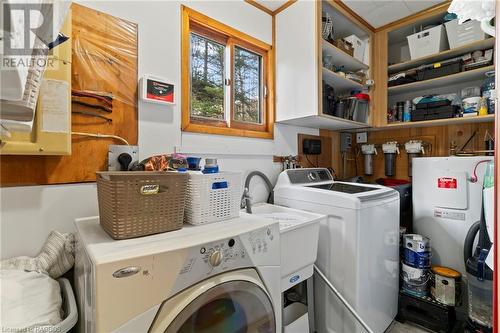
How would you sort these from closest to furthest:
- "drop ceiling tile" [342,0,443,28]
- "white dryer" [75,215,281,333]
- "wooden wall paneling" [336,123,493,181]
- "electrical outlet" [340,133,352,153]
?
"white dryer" [75,215,281,333] → "drop ceiling tile" [342,0,443,28] → "wooden wall paneling" [336,123,493,181] → "electrical outlet" [340,133,352,153]

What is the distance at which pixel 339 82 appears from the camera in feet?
7.35

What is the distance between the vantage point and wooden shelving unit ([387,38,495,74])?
1.88 m

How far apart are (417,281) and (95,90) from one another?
2426 mm

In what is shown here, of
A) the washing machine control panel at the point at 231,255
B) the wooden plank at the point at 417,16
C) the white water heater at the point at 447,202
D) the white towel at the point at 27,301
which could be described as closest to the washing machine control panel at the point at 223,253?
the washing machine control panel at the point at 231,255

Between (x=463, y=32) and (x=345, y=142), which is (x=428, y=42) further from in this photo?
(x=345, y=142)

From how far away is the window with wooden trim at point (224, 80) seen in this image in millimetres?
1647

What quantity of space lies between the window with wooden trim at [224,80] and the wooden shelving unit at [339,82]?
18.7 inches

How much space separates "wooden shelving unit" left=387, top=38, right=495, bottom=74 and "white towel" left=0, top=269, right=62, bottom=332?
9.53 feet

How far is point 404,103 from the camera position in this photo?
93.6 inches

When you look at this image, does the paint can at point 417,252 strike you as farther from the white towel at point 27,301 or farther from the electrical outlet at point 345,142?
the white towel at point 27,301

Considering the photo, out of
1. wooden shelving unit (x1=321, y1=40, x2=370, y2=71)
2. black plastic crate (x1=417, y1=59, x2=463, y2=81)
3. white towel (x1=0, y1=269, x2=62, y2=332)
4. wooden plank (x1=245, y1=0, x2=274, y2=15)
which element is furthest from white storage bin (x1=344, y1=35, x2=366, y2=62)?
white towel (x1=0, y1=269, x2=62, y2=332)

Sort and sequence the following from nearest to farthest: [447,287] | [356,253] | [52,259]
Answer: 1. [52,259]
2. [356,253]
3. [447,287]

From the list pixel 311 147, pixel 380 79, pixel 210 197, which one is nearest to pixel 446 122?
pixel 380 79
